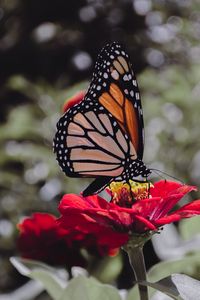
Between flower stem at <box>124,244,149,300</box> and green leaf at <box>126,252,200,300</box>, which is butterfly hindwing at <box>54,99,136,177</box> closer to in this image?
green leaf at <box>126,252,200,300</box>

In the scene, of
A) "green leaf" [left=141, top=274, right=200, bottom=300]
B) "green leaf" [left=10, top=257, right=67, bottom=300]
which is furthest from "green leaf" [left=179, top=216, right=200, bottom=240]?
"green leaf" [left=141, top=274, right=200, bottom=300]

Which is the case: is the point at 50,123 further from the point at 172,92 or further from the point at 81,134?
the point at 81,134

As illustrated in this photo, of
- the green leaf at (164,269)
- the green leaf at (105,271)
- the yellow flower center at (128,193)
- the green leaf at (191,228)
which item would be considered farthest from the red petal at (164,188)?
the green leaf at (105,271)

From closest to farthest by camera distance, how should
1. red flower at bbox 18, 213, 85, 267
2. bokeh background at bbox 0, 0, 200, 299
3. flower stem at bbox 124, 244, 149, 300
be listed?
flower stem at bbox 124, 244, 149, 300
red flower at bbox 18, 213, 85, 267
bokeh background at bbox 0, 0, 200, 299

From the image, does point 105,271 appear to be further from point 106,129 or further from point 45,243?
point 106,129

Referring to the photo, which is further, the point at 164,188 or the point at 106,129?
the point at 106,129

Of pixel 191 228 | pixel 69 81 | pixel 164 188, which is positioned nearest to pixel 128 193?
pixel 164 188

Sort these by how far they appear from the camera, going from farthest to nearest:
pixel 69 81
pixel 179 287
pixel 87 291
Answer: pixel 69 81
pixel 87 291
pixel 179 287
